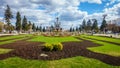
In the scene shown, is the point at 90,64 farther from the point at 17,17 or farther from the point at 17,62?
the point at 17,17

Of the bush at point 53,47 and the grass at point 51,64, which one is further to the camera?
the bush at point 53,47

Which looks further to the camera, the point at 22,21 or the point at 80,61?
the point at 22,21

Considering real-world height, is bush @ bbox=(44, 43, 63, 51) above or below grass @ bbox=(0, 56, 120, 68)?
above

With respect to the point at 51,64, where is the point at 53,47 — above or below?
above

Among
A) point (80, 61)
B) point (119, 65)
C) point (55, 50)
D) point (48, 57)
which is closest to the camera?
point (119, 65)

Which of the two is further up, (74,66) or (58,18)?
(58,18)

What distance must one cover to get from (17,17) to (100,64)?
91.9m

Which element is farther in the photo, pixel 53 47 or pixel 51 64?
pixel 53 47

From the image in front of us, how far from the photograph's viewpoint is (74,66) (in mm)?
10602

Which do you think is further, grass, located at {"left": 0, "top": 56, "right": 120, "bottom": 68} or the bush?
the bush

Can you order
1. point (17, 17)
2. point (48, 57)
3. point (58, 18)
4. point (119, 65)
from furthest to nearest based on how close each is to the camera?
point (17, 17) < point (58, 18) < point (48, 57) < point (119, 65)

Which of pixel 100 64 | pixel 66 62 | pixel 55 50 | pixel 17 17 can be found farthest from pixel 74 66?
pixel 17 17

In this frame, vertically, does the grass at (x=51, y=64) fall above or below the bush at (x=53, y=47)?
below

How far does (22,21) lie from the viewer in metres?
108
